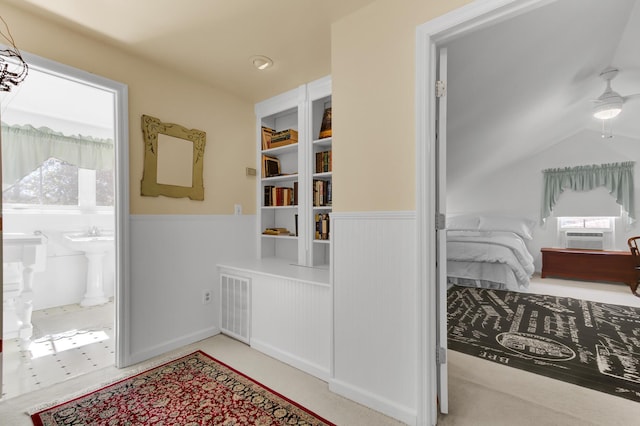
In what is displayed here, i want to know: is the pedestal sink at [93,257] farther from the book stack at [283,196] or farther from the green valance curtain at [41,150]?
the book stack at [283,196]

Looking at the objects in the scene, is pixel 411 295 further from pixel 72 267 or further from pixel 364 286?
pixel 72 267

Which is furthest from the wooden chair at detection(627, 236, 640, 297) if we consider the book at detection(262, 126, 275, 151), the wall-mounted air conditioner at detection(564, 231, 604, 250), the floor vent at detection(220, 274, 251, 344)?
the floor vent at detection(220, 274, 251, 344)

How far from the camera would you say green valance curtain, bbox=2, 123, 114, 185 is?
329 cm

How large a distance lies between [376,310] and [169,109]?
7.52ft

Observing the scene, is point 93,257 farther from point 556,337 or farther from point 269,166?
point 556,337

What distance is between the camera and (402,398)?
163 centimetres

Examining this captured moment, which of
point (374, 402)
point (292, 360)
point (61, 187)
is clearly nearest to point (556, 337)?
point (374, 402)

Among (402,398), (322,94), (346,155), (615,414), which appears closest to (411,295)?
(402,398)

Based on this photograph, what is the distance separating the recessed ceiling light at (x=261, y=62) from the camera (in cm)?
229

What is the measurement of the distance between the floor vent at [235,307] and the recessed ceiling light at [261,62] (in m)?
1.76

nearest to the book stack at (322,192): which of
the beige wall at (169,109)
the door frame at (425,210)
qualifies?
the beige wall at (169,109)

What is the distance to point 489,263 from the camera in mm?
4375

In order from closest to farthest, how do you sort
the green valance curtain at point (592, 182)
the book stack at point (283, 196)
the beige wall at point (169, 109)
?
the beige wall at point (169, 109) < the book stack at point (283, 196) < the green valance curtain at point (592, 182)

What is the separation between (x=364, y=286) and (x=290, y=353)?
0.91 m
